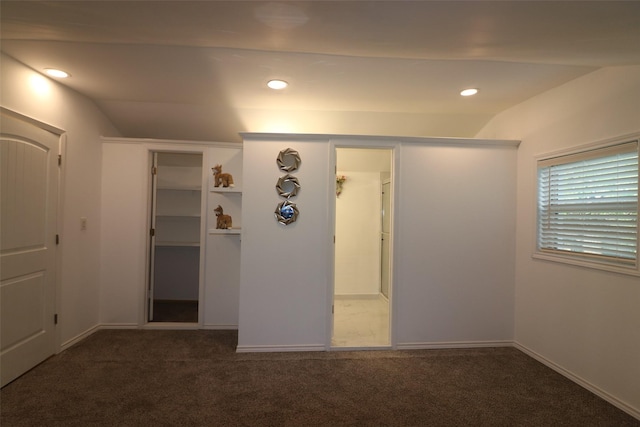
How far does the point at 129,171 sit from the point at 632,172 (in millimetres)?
4516

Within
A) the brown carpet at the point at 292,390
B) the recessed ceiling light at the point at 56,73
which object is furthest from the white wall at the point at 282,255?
the recessed ceiling light at the point at 56,73

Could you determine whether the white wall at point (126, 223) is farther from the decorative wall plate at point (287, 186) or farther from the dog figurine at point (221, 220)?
the decorative wall plate at point (287, 186)

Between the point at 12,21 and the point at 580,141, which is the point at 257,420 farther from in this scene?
the point at 580,141

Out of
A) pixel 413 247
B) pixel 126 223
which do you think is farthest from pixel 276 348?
pixel 126 223

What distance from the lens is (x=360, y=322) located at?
12.7 ft

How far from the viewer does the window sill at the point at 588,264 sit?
2174mm

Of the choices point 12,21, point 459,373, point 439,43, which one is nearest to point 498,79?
point 439,43

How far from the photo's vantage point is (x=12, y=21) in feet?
5.89

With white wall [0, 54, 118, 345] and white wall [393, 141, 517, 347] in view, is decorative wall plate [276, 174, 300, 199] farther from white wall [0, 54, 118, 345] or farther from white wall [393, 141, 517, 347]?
white wall [0, 54, 118, 345]

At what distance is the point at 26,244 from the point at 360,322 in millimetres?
3330

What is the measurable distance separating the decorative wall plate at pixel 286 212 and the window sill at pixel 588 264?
2315mm

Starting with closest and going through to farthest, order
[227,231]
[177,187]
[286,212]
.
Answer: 1. [286,212]
2. [227,231]
3. [177,187]

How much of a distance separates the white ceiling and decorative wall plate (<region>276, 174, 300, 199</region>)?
0.83 meters

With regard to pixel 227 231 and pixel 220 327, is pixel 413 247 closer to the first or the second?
pixel 227 231
